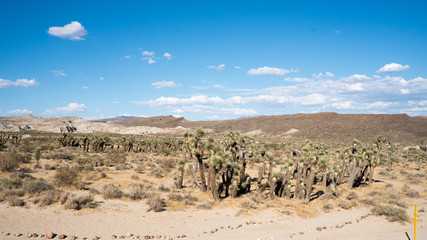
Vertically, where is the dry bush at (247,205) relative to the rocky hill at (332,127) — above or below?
below

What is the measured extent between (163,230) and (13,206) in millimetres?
7330

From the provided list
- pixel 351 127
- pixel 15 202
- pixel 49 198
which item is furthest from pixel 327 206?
pixel 351 127

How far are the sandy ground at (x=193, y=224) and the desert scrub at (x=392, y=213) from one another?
0.29m

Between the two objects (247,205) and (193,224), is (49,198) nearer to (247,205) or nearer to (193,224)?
(193,224)

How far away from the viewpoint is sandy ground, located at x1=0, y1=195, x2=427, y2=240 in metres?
9.74

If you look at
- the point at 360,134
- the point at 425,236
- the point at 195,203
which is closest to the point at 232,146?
the point at 195,203

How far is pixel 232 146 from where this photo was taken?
54.2ft

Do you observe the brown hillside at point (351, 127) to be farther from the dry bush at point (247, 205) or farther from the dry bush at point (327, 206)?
the dry bush at point (247, 205)

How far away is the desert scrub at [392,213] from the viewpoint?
1177 centimetres

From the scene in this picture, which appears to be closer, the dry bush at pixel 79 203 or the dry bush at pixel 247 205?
the dry bush at pixel 79 203

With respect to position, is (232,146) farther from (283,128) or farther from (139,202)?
(283,128)

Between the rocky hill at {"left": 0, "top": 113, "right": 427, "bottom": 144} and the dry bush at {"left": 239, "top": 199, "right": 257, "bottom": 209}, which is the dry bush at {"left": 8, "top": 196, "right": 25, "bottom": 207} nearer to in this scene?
the dry bush at {"left": 239, "top": 199, "right": 257, "bottom": 209}

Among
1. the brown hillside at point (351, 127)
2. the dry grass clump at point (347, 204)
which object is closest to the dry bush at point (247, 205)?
the dry grass clump at point (347, 204)

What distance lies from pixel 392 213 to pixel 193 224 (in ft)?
32.9
